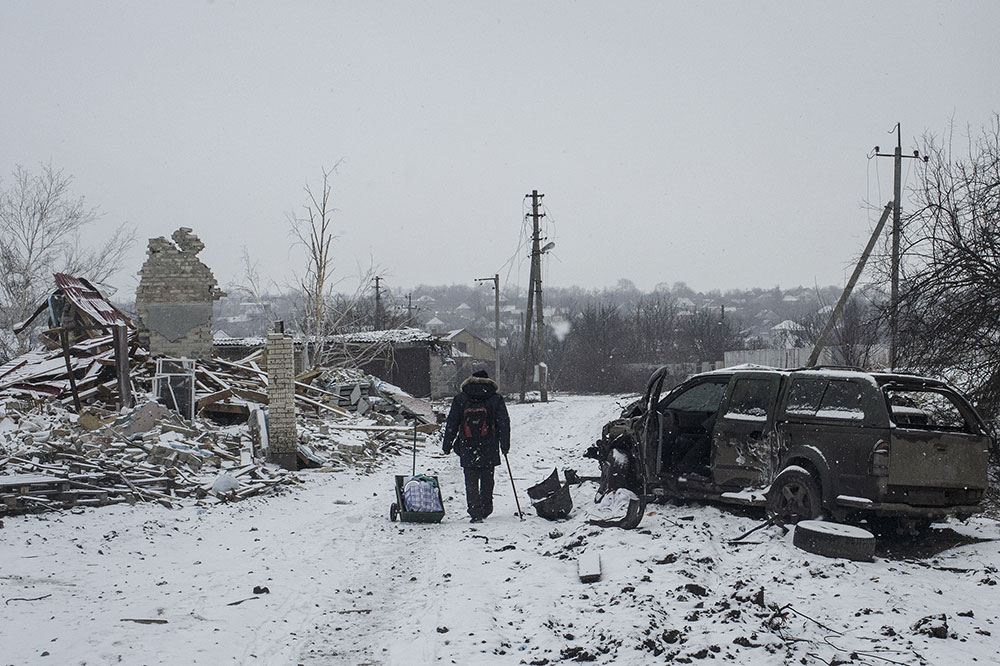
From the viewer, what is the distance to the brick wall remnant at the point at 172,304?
22641 mm

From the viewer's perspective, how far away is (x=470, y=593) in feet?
21.2

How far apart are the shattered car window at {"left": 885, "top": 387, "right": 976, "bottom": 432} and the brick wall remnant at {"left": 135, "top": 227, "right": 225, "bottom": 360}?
757 inches

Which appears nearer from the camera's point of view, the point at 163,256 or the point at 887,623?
the point at 887,623

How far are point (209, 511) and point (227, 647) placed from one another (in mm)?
5176

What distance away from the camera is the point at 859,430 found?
294 inches

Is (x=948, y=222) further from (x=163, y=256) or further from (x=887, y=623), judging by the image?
(x=163, y=256)

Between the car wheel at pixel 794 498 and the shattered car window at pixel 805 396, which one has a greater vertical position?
the shattered car window at pixel 805 396

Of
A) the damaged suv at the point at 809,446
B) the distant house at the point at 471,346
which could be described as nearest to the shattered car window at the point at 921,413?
the damaged suv at the point at 809,446

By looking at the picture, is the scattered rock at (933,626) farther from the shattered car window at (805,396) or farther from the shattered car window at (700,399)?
the shattered car window at (700,399)

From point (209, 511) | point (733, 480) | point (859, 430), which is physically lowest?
point (209, 511)

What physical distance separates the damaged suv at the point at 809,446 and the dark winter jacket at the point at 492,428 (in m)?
1.50

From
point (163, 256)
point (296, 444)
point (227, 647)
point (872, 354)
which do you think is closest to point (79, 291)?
point (163, 256)

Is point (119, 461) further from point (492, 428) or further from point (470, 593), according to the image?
point (470, 593)

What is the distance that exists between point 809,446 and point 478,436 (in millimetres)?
3893
